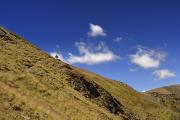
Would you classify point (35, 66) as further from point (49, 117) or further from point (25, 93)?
point (49, 117)

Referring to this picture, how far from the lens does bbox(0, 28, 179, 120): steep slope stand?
146ft

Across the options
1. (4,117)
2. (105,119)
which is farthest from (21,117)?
(105,119)

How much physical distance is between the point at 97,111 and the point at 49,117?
37.2ft

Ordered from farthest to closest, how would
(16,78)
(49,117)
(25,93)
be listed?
(16,78), (25,93), (49,117)

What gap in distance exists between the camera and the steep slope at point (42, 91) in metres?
44.5

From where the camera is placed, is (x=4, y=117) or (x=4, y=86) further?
(x=4, y=86)

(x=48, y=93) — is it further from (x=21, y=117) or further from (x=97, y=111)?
(x=21, y=117)

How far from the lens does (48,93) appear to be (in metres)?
52.0

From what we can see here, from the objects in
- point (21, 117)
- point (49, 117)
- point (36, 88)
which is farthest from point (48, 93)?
point (21, 117)

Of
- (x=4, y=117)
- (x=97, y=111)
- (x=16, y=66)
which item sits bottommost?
(x=4, y=117)

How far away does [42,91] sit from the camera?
5153 centimetres

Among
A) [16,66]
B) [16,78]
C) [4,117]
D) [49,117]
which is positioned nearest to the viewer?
[4,117]

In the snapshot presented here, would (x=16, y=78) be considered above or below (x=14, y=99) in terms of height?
above

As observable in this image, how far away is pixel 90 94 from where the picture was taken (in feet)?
211
